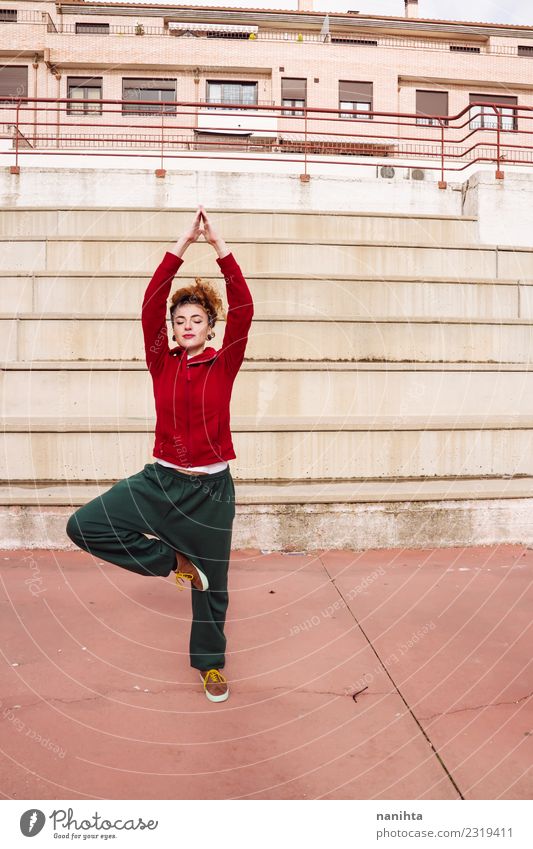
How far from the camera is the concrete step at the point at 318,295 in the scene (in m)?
6.59

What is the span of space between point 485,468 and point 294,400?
1591 millimetres

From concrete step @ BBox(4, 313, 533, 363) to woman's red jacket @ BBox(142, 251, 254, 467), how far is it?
3280mm

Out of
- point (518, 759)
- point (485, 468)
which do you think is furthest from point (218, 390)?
point (485, 468)

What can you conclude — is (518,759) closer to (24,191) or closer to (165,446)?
(165,446)

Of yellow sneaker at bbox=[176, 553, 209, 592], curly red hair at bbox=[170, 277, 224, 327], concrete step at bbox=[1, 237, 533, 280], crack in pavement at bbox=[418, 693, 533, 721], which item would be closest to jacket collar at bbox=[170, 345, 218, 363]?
curly red hair at bbox=[170, 277, 224, 327]

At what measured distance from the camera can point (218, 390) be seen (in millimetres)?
2795

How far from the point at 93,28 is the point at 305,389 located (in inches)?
1190

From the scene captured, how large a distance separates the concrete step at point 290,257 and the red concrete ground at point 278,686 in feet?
12.8

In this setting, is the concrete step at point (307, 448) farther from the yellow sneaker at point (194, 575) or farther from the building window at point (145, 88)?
the building window at point (145, 88)

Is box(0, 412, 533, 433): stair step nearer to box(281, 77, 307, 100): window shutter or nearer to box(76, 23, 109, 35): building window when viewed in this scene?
box(281, 77, 307, 100): window shutter

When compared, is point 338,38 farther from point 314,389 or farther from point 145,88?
point 314,389

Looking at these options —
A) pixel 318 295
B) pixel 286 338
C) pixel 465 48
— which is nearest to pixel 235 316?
pixel 286 338

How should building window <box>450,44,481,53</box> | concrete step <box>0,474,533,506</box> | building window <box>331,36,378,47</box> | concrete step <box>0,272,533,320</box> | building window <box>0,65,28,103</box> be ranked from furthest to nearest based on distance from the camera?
building window <box>450,44,481,53</box> < building window <box>331,36,378,47</box> < building window <box>0,65,28,103</box> < concrete step <box>0,272,533,320</box> < concrete step <box>0,474,533,506</box>

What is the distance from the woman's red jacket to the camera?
2.77 metres
